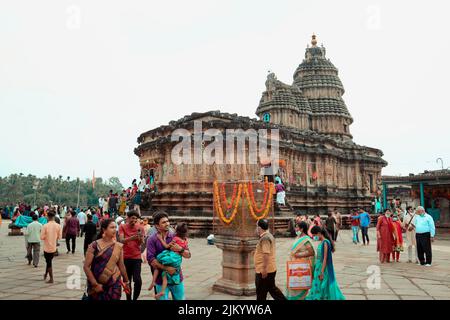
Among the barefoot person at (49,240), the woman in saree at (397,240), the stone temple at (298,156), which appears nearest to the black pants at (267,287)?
the barefoot person at (49,240)

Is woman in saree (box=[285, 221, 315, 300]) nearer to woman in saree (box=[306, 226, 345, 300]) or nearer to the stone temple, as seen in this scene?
→ woman in saree (box=[306, 226, 345, 300])

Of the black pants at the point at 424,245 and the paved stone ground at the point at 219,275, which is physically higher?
the black pants at the point at 424,245

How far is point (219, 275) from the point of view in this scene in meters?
8.36

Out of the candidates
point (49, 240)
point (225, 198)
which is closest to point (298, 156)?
point (225, 198)

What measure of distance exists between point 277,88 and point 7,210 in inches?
1126

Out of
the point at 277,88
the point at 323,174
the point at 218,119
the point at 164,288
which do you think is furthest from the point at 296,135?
the point at 164,288

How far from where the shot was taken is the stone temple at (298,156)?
749 inches

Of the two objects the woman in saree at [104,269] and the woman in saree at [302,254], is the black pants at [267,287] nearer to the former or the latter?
the woman in saree at [302,254]

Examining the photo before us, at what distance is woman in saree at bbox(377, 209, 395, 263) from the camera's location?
403 inches

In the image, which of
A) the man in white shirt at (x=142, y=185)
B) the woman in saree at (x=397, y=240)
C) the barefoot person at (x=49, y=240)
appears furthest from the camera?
the man in white shirt at (x=142, y=185)

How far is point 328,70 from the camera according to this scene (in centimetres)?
4069

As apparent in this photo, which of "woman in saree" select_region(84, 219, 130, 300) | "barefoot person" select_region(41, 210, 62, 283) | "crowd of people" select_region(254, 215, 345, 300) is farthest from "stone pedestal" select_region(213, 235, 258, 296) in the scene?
"barefoot person" select_region(41, 210, 62, 283)

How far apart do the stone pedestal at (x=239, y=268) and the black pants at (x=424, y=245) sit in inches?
229
